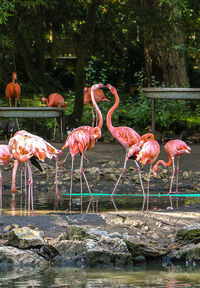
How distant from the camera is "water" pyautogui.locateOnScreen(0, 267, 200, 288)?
532 cm

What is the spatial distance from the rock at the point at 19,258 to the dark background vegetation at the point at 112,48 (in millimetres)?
7567

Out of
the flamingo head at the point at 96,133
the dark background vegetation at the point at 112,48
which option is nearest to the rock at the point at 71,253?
the flamingo head at the point at 96,133

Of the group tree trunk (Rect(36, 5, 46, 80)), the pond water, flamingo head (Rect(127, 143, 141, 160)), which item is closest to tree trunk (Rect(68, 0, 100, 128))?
tree trunk (Rect(36, 5, 46, 80))

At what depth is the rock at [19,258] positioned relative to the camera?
19.6 feet

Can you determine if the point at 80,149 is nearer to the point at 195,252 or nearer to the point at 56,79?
the point at 195,252

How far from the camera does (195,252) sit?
6152 millimetres

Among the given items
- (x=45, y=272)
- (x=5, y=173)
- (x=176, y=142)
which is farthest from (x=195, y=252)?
(x=5, y=173)

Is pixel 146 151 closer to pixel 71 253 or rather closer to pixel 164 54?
pixel 71 253

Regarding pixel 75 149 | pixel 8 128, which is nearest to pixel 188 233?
pixel 75 149

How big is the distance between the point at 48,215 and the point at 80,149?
1.93m

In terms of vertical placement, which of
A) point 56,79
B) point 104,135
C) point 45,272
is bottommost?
point 45,272

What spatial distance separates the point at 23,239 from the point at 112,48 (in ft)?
46.1

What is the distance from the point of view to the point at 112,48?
19.6 metres

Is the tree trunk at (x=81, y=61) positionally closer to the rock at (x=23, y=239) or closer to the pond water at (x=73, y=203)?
the pond water at (x=73, y=203)
